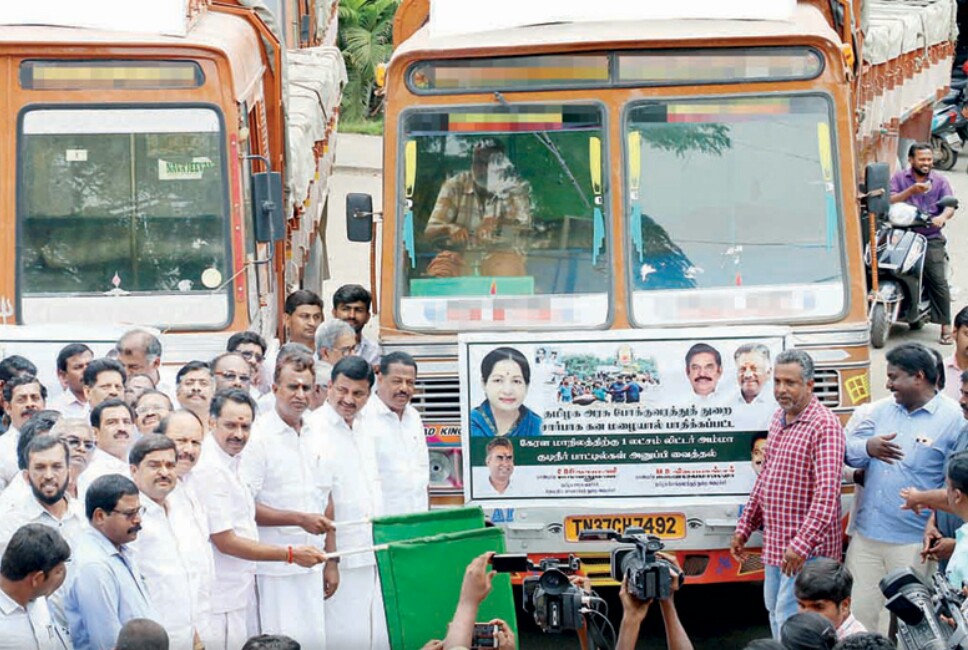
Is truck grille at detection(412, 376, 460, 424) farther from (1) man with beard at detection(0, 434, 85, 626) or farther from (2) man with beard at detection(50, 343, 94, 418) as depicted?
(1) man with beard at detection(0, 434, 85, 626)

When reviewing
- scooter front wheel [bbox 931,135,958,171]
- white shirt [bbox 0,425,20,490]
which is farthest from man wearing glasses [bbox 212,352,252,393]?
scooter front wheel [bbox 931,135,958,171]

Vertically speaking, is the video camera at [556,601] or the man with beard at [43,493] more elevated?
the man with beard at [43,493]

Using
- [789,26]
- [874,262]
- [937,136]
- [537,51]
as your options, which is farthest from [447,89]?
[937,136]

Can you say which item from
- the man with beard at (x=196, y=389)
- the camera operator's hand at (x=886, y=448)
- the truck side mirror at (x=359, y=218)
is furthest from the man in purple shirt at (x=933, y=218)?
the man with beard at (x=196, y=389)

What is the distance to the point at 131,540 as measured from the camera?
672 cm

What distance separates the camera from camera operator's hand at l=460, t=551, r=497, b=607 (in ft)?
21.5

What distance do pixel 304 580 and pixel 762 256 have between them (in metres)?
2.75

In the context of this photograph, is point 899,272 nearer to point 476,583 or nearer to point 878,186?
point 878,186

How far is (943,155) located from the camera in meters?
26.0

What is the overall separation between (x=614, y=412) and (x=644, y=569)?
2683 millimetres

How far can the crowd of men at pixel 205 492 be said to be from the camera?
21.7 ft

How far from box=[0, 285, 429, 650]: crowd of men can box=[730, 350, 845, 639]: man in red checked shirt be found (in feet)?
5.16

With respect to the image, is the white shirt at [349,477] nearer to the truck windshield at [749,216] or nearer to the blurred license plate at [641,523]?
the blurred license plate at [641,523]

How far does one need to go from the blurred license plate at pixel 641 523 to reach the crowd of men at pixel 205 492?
0.76 m
